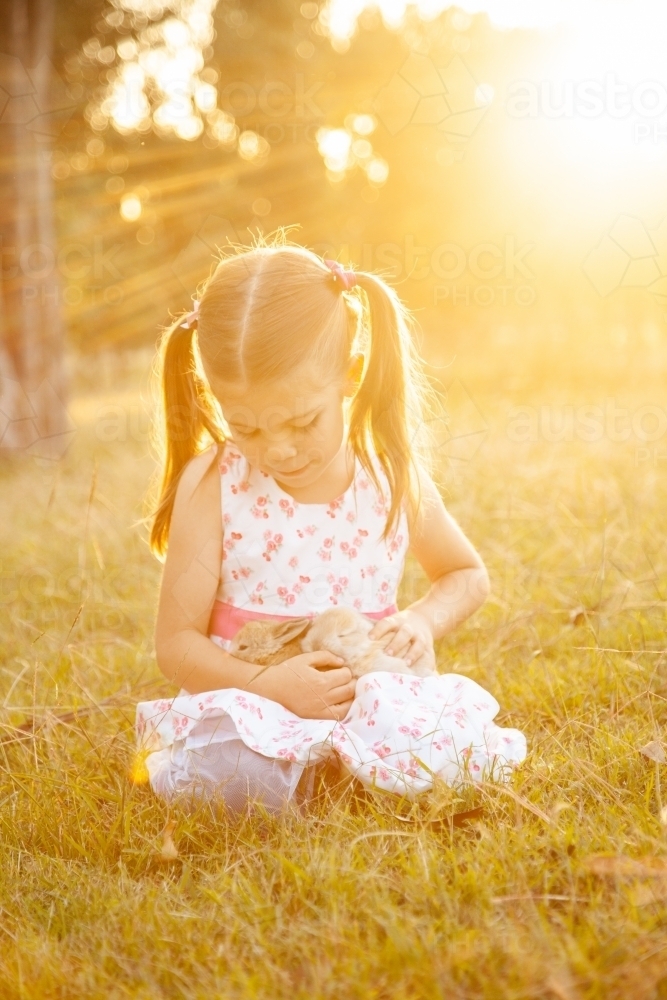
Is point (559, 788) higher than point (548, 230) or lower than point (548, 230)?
lower

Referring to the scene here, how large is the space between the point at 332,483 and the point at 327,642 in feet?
1.50

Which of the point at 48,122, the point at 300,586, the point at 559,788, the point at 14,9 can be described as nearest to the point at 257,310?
the point at 300,586

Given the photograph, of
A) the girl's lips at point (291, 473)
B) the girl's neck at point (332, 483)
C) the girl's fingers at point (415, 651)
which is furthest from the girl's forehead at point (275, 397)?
the girl's fingers at point (415, 651)

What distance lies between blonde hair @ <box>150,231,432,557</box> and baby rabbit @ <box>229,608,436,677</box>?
0.31m

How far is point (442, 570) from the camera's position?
2.46m

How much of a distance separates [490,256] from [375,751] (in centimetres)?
857

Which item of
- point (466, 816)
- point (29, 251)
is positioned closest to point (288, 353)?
point (466, 816)

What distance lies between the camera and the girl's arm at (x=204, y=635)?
201 cm

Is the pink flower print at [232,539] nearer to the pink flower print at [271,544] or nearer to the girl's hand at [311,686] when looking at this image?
the pink flower print at [271,544]

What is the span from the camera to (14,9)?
24.6 ft

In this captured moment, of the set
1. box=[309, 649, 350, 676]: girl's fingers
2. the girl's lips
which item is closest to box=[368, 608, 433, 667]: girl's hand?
box=[309, 649, 350, 676]: girl's fingers

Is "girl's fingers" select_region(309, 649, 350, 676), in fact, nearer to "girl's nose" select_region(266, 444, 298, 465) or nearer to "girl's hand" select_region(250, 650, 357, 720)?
"girl's hand" select_region(250, 650, 357, 720)

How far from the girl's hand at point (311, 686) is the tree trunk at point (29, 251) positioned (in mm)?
6188

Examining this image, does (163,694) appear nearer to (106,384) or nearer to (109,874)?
(109,874)
